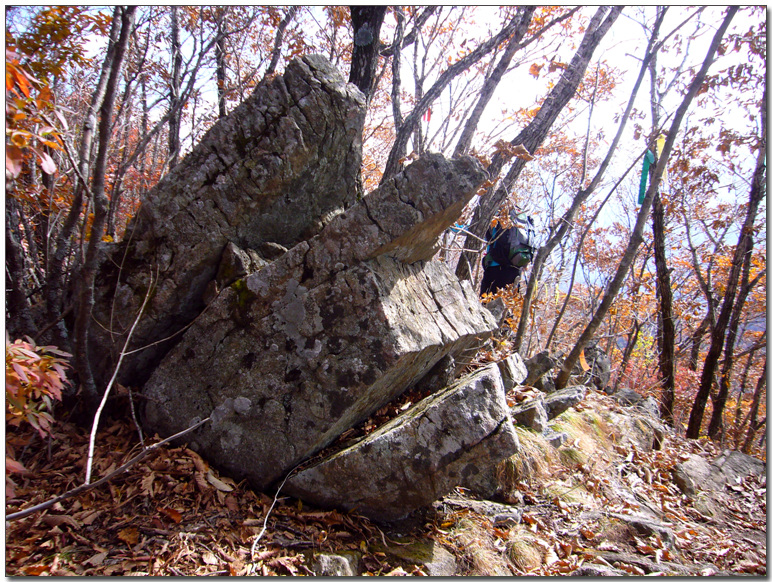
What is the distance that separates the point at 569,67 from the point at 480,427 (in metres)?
5.67

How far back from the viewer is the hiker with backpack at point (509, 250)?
252 inches

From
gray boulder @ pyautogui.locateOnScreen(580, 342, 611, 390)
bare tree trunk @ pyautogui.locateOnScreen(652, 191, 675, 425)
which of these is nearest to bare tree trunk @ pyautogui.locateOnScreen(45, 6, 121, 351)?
gray boulder @ pyautogui.locateOnScreen(580, 342, 611, 390)

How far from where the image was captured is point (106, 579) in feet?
7.57

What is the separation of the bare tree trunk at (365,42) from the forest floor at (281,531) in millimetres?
4689

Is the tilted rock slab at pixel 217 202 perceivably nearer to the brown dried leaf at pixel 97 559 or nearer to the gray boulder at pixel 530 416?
the brown dried leaf at pixel 97 559

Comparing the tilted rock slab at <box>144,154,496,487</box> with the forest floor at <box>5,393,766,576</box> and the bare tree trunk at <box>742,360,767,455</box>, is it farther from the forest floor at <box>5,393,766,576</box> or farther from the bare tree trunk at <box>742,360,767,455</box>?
the bare tree trunk at <box>742,360,767,455</box>

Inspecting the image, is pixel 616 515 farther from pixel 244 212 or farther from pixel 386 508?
pixel 244 212

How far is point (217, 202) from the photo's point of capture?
141 inches

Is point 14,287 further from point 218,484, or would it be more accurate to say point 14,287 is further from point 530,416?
point 530,416

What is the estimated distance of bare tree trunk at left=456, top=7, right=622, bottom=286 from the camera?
608 centimetres

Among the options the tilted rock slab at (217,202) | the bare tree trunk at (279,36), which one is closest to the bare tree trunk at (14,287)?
the tilted rock slab at (217,202)

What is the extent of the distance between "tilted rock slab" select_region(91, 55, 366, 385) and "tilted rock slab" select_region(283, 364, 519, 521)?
183 cm

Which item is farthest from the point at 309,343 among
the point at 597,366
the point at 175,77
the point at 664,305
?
the point at 597,366

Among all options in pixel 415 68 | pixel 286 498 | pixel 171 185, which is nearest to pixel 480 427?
pixel 286 498
